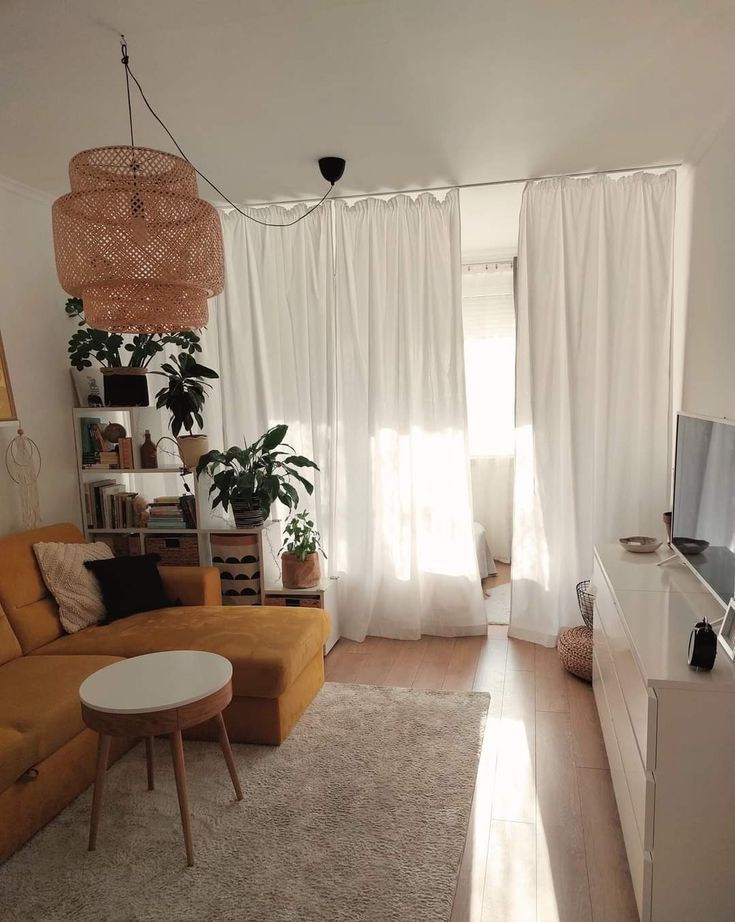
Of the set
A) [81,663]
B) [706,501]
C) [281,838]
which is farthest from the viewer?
[81,663]

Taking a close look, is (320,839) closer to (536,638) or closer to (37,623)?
(37,623)

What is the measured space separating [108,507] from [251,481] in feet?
3.01

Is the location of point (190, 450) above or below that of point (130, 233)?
below

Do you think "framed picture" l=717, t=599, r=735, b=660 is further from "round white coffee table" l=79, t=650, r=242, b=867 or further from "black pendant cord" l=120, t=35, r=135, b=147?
"black pendant cord" l=120, t=35, r=135, b=147

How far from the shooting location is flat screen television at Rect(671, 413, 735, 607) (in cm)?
215

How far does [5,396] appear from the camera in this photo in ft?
11.1

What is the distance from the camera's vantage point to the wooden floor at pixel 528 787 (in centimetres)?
201

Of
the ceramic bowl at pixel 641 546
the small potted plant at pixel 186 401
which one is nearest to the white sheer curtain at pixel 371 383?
the small potted plant at pixel 186 401

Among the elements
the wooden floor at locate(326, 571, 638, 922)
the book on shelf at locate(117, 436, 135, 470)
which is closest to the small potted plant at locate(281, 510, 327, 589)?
the wooden floor at locate(326, 571, 638, 922)

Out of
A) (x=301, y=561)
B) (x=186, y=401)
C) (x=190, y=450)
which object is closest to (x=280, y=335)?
(x=186, y=401)

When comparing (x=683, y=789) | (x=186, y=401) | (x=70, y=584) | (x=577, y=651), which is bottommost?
(x=577, y=651)

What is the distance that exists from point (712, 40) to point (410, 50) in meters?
1.00

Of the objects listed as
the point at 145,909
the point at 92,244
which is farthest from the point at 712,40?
the point at 145,909

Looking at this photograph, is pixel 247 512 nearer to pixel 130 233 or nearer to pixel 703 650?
pixel 130 233
